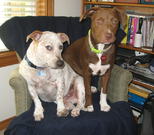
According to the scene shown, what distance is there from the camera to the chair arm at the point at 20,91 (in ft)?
5.60

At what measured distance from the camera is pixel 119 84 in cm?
195

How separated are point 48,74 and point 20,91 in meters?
0.32

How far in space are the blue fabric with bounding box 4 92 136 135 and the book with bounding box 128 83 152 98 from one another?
0.77m

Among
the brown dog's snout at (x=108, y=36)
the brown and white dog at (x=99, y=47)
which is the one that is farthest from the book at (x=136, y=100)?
the brown dog's snout at (x=108, y=36)

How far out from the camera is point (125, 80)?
1.92 meters

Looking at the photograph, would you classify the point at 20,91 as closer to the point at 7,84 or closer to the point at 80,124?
the point at 80,124

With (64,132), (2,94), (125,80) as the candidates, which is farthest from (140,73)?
(2,94)

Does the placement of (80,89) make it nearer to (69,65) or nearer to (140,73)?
(69,65)

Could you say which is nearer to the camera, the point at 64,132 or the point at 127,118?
the point at 64,132

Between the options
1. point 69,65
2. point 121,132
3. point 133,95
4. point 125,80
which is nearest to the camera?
point 121,132

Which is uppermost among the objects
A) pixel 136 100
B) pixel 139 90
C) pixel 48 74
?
pixel 48 74

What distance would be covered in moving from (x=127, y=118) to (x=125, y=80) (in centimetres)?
40

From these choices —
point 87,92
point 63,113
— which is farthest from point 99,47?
point 63,113

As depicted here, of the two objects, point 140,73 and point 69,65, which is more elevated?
point 69,65
